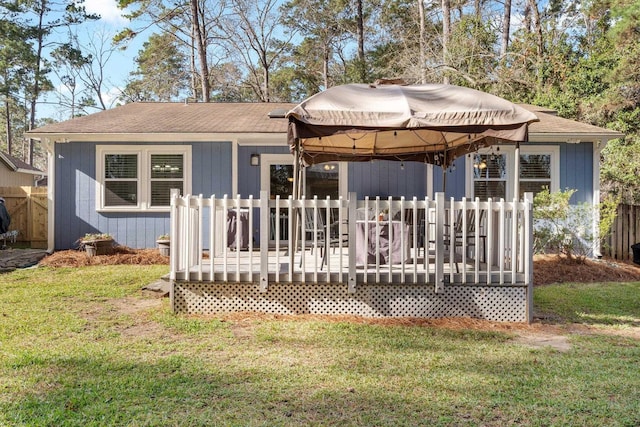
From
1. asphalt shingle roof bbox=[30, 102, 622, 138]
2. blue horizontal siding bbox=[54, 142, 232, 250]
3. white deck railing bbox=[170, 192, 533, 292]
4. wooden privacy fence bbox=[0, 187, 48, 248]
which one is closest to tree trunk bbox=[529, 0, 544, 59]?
asphalt shingle roof bbox=[30, 102, 622, 138]

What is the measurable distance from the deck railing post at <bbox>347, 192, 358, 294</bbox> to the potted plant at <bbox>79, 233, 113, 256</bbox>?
609cm

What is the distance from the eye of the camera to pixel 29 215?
1192 centimetres

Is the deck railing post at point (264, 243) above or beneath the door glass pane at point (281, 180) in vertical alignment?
beneath

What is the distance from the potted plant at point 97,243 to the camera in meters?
8.63

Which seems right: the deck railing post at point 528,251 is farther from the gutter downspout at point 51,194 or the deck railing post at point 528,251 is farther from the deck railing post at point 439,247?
the gutter downspout at point 51,194

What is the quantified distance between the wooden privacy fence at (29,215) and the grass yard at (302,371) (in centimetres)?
772

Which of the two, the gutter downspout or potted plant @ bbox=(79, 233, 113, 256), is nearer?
potted plant @ bbox=(79, 233, 113, 256)

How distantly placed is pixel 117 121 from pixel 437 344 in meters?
8.70

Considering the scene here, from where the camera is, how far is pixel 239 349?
12.1 feet

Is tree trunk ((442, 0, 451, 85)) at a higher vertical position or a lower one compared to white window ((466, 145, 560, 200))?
higher

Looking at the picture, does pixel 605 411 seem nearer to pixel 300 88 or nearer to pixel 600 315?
pixel 600 315

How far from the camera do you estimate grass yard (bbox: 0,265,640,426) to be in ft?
8.39

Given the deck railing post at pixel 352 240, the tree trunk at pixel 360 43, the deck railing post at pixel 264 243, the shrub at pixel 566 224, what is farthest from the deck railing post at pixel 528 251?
the tree trunk at pixel 360 43

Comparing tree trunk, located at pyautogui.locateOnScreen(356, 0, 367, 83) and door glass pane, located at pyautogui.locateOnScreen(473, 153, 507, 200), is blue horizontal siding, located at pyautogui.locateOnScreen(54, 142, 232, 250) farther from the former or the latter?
tree trunk, located at pyautogui.locateOnScreen(356, 0, 367, 83)
